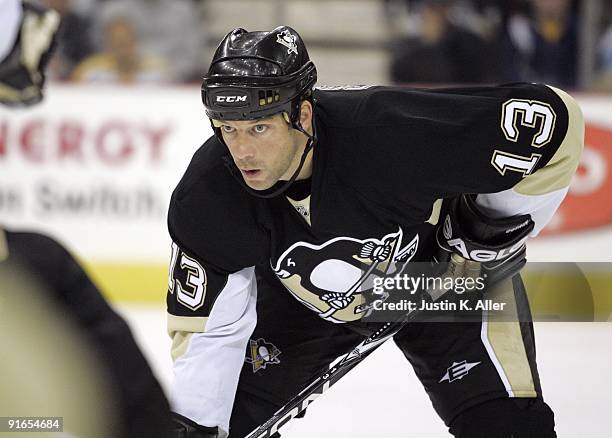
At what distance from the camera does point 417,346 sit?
2541 mm

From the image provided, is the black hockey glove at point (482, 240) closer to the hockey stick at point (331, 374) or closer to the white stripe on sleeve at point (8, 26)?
the hockey stick at point (331, 374)

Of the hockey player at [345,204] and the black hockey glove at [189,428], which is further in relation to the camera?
the black hockey glove at [189,428]

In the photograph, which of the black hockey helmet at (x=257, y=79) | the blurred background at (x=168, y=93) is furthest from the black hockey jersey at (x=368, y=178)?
the blurred background at (x=168, y=93)

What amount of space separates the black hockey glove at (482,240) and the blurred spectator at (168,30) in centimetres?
257

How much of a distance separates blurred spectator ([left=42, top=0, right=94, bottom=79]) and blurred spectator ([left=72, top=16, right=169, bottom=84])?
56 mm

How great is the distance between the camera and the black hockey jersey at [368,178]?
2234 millimetres

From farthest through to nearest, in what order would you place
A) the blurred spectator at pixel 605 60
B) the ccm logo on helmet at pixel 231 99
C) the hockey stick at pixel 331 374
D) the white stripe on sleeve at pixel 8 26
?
the blurred spectator at pixel 605 60, the hockey stick at pixel 331 374, the ccm logo on helmet at pixel 231 99, the white stripe on sleeve at pixel 8 26

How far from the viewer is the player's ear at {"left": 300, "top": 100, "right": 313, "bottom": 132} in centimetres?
220

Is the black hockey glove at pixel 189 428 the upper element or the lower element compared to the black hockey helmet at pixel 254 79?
lower

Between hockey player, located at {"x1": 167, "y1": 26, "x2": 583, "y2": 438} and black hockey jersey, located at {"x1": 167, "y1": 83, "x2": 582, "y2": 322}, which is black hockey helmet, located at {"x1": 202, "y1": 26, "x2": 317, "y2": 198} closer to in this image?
hockey player, located at {"x1": 167, "y1": 26, "x2": 583, "y2": 438}

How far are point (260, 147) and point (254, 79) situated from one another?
144 millimetres

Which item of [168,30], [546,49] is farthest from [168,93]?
[546,49]

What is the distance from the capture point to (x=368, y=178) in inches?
88.7

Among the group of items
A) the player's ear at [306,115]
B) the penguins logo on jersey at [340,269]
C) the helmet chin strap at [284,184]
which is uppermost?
the player's ear at [306,115]
